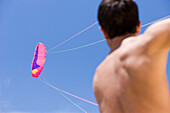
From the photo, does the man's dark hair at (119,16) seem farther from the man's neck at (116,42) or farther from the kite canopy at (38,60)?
the kite canopy at (38,60)

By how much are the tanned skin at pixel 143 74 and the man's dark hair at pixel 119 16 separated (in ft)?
0.20

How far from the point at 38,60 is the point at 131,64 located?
20.7ft

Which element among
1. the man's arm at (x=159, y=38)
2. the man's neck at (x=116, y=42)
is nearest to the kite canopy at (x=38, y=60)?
the man's neck at (x=116, y=42)

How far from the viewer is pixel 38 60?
22.2 feet

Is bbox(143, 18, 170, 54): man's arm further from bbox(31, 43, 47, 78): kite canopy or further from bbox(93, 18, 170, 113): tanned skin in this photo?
bbox(31, 43, 47, 78): kite canopy

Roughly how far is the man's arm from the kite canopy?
249 inches

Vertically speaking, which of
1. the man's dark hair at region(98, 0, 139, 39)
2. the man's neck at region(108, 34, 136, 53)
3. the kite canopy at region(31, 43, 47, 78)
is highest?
the kite canopy at region(31, 43, 47, 78)

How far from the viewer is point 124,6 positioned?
814mm

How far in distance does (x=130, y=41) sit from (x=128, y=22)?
3.3 inches

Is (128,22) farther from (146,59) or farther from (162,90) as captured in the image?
(162,90)

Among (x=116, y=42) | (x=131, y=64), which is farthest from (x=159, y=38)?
(x=116, y=42)

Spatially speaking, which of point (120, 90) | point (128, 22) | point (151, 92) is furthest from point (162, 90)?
point (128, 22)

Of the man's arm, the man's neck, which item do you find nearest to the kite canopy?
the man's neck

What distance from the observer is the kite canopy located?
675 cm
